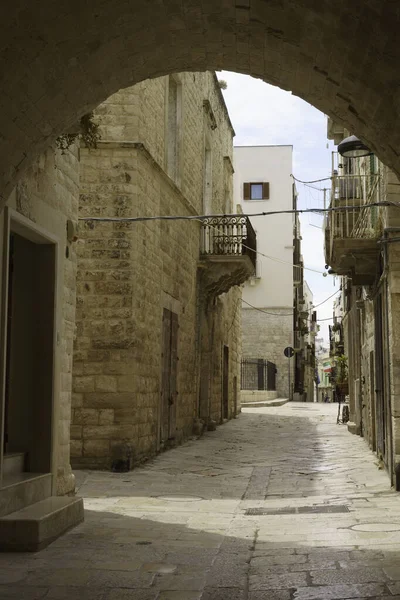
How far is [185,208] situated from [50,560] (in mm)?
10933

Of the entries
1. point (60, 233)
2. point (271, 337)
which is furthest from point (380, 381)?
point (271, 337)

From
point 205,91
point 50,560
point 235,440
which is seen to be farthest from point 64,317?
point 205,91

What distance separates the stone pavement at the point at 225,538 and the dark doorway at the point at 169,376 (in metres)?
1.45

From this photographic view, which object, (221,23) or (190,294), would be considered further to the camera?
(190,294)

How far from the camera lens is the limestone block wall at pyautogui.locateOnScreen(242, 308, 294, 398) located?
40031mm

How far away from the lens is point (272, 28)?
5.05 meters

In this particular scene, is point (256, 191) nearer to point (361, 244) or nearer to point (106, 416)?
point (361, 244)

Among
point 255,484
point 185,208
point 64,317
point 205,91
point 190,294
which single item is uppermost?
point 205,91

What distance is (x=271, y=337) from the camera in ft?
132

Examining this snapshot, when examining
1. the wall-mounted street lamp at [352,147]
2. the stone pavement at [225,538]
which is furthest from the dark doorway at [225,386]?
the wall-mounted street lamp at [352,147]

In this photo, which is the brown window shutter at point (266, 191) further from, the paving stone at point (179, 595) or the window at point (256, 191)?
the paving stone at point (179, 595)

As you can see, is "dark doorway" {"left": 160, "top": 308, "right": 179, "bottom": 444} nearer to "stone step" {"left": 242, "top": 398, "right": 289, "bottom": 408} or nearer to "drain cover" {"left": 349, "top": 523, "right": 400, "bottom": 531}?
"drain cover" {"left": 349, "top": 523, "right": 400, "bottom": 531}

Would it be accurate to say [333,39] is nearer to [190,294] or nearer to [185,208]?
[185,208]

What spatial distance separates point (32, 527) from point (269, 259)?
1406 inches
